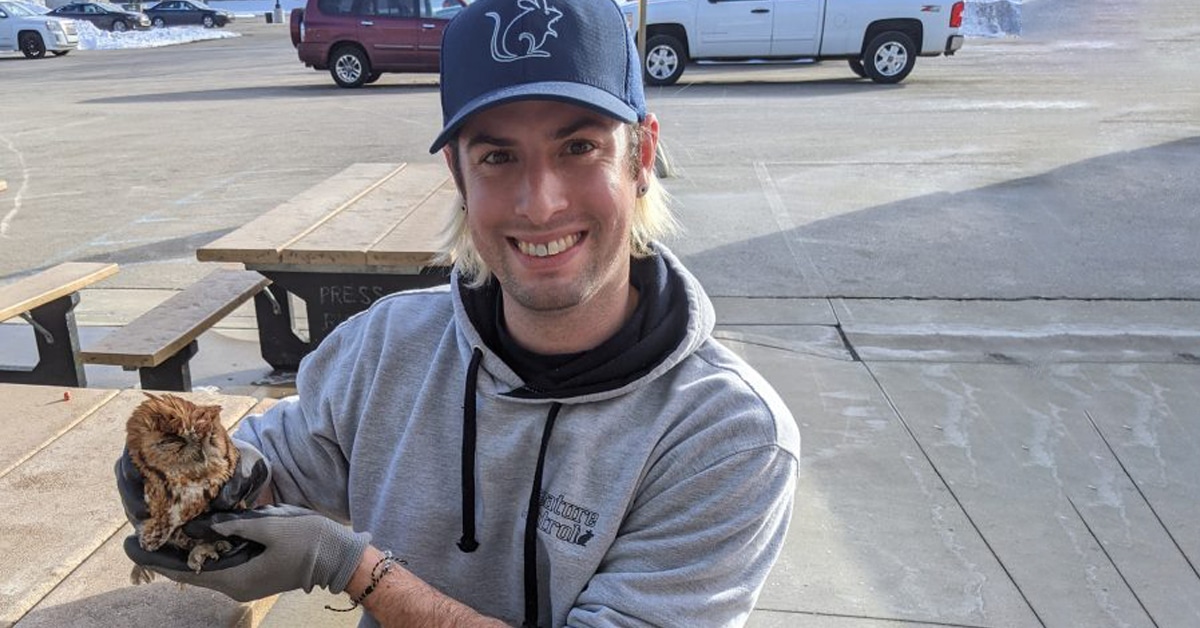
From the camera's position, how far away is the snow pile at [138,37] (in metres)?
31.3

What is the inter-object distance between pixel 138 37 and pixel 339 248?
3416 cm

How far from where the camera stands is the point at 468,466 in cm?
169

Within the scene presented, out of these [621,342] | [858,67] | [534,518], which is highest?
[621,342]

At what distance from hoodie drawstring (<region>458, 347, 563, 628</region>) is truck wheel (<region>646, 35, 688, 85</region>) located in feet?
44.1

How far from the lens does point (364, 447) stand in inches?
70.6

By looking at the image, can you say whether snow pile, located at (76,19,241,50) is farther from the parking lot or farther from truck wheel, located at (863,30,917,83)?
truck wheel, located at (863,30,917,83)

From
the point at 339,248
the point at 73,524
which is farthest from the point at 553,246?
the point at 339,248

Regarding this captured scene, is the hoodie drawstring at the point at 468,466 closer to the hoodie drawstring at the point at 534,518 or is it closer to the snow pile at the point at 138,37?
the hoodie drawstring at the point at 534,518

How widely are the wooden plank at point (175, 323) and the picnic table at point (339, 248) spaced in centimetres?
16

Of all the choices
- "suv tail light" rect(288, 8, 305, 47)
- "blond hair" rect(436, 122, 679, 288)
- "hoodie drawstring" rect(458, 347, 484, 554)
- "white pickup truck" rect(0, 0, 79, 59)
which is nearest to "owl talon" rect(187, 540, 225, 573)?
"hoodie drawstring" rect(458, 347, 484, 554)

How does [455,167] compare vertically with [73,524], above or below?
above

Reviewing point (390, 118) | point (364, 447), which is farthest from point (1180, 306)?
point (390, 118)

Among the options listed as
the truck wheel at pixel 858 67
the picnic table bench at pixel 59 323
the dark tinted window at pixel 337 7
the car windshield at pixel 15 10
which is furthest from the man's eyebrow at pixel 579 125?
the car windshield at pixel 15 10

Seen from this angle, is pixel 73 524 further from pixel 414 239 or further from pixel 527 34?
pixel 414 239
